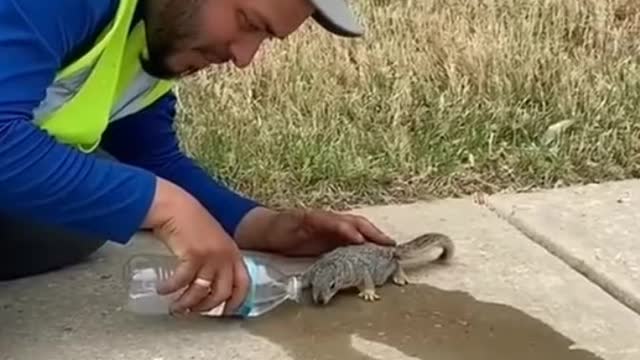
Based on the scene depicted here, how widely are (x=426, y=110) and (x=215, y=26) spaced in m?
1.91

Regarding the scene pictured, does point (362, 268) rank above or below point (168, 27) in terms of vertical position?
below

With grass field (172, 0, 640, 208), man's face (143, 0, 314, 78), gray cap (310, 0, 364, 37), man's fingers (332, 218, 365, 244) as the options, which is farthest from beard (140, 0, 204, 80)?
grass field (172, 0, 640, 208)

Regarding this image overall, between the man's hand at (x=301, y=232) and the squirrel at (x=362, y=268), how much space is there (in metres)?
0.05

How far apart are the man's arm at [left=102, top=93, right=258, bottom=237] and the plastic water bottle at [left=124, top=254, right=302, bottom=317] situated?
18 cm

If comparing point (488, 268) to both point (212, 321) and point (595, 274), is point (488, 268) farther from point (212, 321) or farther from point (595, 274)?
point (212, 321)

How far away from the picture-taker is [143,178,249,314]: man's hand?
2.91 m

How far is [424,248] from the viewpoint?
362 cm

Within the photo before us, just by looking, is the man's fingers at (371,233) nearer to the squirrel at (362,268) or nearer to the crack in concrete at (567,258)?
the squirrel at (362,268)

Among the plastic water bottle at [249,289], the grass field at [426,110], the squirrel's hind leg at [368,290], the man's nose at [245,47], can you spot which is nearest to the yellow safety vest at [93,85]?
the man's nose at [245,47]

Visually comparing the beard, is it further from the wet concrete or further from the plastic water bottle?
the wet concrete

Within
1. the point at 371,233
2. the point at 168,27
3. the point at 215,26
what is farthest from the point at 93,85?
the point at 371,233

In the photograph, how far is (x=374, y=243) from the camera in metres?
3.59

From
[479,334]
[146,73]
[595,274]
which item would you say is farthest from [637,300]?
[146,73]

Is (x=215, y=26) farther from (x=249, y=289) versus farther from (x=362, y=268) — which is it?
(x=362, y=268)
